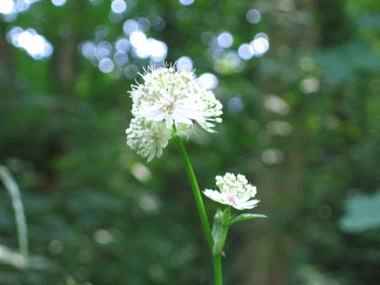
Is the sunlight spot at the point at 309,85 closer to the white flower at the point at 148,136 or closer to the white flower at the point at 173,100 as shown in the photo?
the white flower at the point at 173,100

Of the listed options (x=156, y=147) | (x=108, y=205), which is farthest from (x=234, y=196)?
(x=108, y=205)

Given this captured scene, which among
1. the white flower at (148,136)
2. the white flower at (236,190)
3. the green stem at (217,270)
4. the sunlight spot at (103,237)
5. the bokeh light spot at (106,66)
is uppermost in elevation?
the bokeh light spot at (106,66)

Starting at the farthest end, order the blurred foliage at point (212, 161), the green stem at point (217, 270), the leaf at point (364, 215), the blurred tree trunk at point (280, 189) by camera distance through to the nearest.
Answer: the blurred tree trunk at point (280, 189)
the blurred foliage at point (212, 161)
the leaf at point (364, 215)
the green stem at point (217, 270)

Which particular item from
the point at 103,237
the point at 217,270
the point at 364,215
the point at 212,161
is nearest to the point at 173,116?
the point at 217,270

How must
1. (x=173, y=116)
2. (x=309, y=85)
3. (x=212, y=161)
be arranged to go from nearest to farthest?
(x=173, y=116) < (x=309, y=85) < (x=212, y=161)

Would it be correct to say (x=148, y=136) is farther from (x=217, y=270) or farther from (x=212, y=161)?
(x=212, y=161)

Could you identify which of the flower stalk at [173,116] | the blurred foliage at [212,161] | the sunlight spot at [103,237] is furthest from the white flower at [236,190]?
the sunlight spot at [103,237]

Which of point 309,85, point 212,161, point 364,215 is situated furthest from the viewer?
point 212,161
